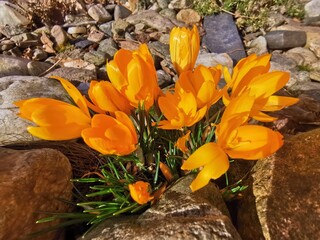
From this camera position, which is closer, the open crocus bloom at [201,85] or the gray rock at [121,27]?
the open crocus bloom at [201,85]

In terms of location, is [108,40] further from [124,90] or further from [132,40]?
[124,90]

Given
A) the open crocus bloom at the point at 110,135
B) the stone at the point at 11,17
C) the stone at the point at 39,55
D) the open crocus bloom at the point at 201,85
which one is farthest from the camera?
the stone at the point at 11,17

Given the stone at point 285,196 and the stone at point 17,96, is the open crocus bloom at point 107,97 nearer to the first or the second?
the stone at point 285,196

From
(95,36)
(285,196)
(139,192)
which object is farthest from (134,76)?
(95,36)

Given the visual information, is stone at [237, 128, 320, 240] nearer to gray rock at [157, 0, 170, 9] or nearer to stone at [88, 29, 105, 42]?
stone at [88, 29, 105, 42]

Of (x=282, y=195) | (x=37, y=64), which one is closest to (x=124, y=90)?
(x=282, y=195)

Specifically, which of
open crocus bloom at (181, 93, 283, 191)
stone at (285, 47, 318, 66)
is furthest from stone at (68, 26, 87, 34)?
open crocus bloom at (181, 93, 283, 191)

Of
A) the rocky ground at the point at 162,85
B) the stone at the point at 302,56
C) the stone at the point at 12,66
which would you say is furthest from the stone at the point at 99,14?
the stone at the point at 302,56

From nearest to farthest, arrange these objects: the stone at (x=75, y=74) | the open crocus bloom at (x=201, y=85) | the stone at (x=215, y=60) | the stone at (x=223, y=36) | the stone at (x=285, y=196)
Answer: the open crocus bloom at (x=201, y=85), the stone at (x=285, y=196), the stone at (x=75, y=74), the stone at (x=215, y=60), the stone at (x=223, y=36)
